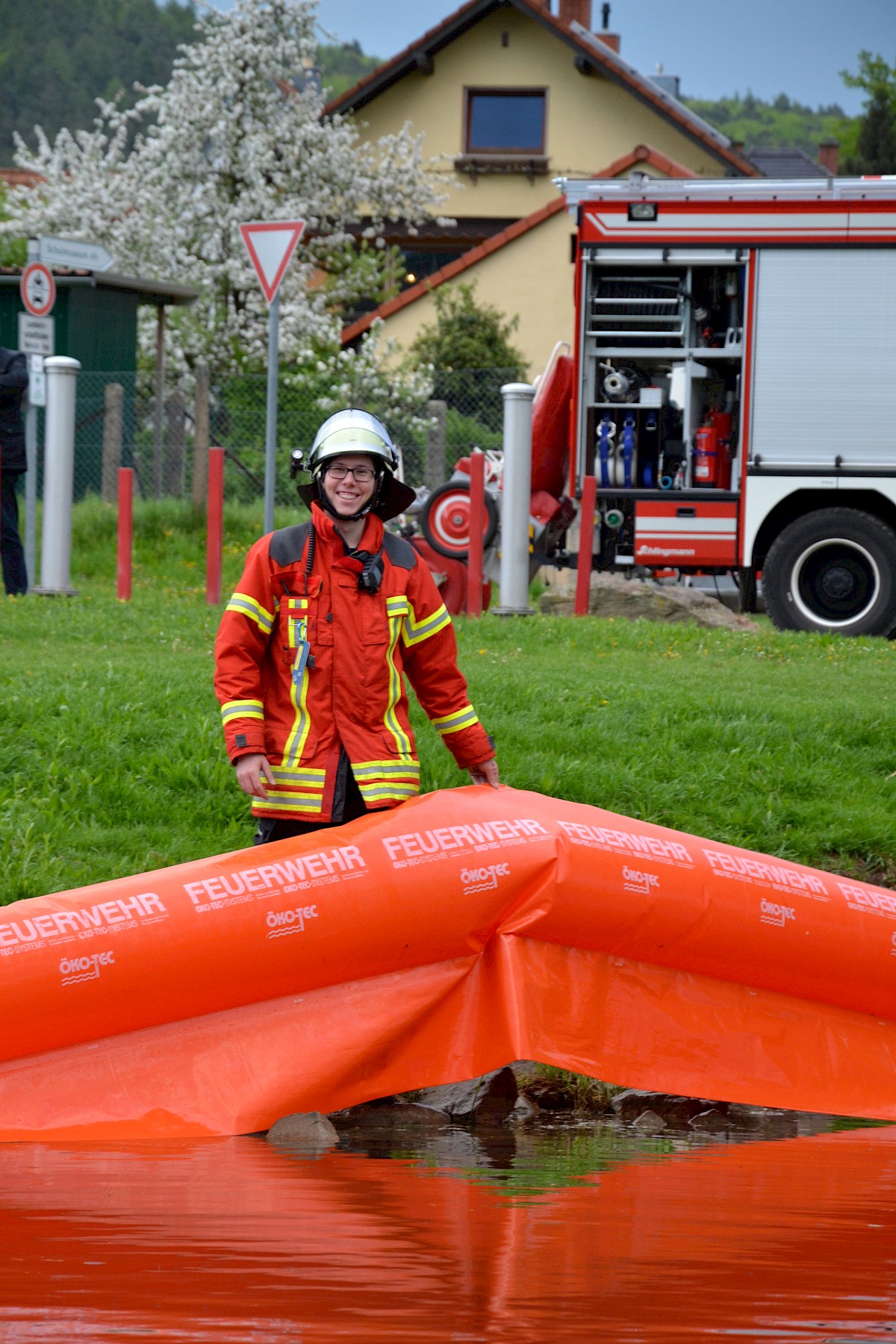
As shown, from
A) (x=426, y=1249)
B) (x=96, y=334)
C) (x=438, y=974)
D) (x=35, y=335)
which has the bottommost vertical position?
(x=426, y=1249)

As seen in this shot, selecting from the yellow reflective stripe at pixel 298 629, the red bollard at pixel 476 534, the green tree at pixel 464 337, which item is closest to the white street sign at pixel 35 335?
the red bollard at pixel 476 534

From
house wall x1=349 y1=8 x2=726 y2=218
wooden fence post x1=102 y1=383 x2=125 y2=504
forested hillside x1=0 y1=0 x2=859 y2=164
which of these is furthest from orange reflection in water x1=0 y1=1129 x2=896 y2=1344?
forested hillside x1=0 y1=0 x2=859 y2=164

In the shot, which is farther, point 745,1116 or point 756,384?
point 756,384

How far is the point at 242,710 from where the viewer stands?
473 cm

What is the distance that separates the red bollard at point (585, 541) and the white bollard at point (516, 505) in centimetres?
38

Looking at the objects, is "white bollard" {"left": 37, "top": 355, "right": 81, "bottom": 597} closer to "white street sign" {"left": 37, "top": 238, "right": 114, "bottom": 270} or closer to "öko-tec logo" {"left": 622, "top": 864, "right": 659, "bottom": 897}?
"white street sign" {"left": 37, "top": 238, "right": 114, "bottom": 270}

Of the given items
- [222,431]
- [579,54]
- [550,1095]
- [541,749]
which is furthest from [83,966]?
[579,54]

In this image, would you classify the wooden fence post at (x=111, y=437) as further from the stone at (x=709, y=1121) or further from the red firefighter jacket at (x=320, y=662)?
the stone at (x=709, y=1121)

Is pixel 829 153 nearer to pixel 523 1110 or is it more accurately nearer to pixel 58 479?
pixel 58 479

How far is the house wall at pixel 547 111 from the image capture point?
129 feet

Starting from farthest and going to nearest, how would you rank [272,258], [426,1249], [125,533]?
[125,533] → [272,258] → [426,1249]

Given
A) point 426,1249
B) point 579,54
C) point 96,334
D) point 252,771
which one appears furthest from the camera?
point 579,54

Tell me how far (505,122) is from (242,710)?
3751 centimetres

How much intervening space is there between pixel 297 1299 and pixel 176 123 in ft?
80.6
